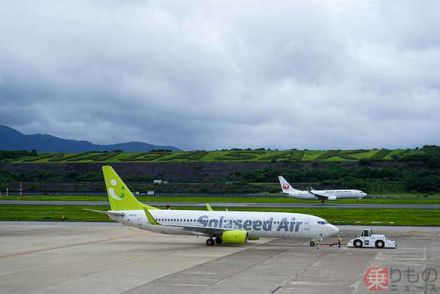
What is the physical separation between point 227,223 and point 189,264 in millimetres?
13669

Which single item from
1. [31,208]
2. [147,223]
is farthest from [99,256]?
[31,208]

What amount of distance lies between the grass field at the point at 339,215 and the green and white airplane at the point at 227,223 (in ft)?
78.7

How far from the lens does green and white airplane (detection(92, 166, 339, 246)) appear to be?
54.5 meters

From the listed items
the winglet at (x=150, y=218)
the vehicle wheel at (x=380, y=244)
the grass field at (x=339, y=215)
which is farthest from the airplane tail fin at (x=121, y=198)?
the grass field at (x=339, y=215)

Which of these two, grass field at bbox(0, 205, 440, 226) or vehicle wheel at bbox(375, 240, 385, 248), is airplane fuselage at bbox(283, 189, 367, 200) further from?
vehicle wheel at bbox(375, 240, 385, 248)

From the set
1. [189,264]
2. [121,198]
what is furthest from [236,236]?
[189,264]

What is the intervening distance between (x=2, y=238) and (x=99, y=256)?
19350 millimetres

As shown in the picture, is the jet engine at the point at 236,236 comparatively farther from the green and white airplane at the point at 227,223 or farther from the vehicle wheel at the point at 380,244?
the vehicle wheel at the point at 380,244

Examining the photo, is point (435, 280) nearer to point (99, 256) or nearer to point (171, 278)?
point (171, 278)

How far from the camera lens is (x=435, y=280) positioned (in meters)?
35.2

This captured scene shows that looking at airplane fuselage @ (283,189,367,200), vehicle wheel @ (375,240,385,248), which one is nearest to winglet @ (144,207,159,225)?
vehicle wheel @ (375,240,385,248)

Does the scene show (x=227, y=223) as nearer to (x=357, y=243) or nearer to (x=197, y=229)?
(x=197, y=229)

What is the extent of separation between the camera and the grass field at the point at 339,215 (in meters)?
79.1

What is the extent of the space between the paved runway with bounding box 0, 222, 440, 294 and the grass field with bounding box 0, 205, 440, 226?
42.0 ft
